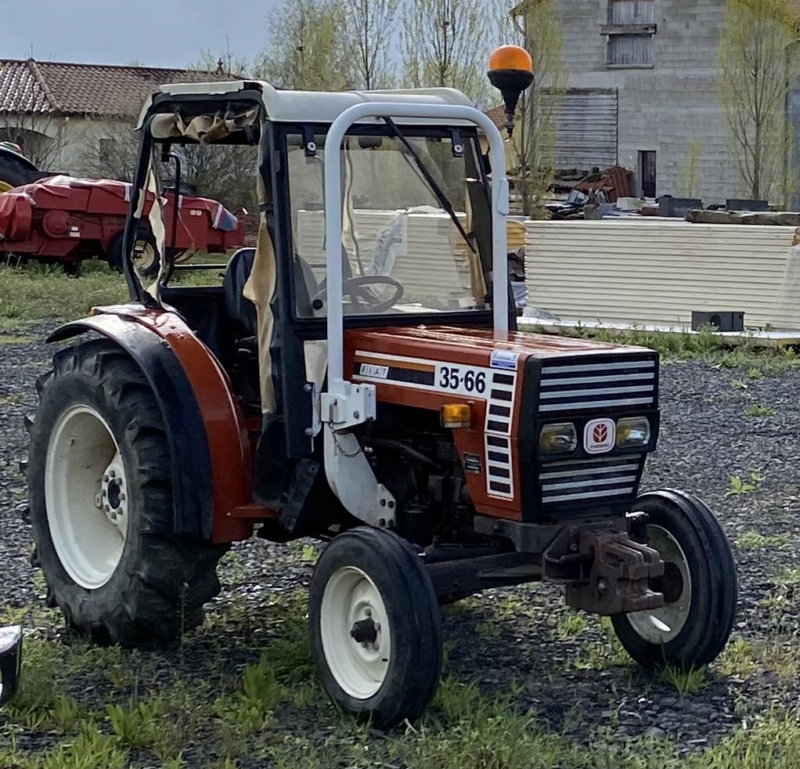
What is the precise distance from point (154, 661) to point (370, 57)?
27068 mm

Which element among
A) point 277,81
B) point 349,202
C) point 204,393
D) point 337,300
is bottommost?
point 204,393

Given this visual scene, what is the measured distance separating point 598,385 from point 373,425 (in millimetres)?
841

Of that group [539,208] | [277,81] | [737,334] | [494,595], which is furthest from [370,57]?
[494,595]

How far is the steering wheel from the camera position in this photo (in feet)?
17.3

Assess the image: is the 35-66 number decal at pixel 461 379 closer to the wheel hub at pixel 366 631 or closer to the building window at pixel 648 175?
the wheel hub at pixel 366 631

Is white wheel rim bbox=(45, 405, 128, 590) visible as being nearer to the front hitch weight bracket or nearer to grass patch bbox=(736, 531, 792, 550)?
the front hitch weight bracket

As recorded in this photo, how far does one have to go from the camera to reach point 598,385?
4.81 m

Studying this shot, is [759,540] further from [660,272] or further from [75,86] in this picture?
[75,86]

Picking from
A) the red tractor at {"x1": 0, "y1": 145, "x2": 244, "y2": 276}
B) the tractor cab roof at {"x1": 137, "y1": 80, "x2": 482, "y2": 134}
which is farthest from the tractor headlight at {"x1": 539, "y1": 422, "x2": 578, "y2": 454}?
the red tractor at {"x1": 0, "y1": 145, "x2": 244, "y2": 276}

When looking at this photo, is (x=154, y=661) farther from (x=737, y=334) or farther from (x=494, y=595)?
(x=737, y=334)

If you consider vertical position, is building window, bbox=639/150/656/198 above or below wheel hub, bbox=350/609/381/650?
above

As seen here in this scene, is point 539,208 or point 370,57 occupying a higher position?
point 370,57

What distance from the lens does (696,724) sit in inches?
189

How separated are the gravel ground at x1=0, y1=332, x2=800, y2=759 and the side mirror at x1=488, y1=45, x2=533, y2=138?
198 cm
